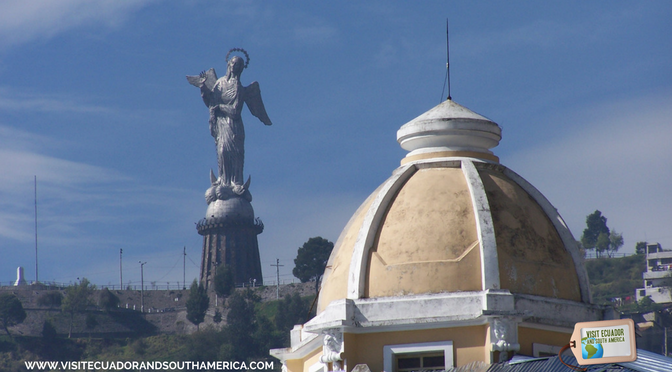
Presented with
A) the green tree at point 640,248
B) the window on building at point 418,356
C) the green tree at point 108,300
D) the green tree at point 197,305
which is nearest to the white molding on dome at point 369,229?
the window on building at point 418,356

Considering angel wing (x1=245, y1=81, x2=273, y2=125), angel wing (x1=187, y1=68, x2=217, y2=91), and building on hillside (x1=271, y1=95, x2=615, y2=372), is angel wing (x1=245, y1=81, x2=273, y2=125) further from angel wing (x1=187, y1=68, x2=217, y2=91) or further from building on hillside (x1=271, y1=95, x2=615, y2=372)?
building on hillside (x1=271, y1=95, x2=615, y2=372)

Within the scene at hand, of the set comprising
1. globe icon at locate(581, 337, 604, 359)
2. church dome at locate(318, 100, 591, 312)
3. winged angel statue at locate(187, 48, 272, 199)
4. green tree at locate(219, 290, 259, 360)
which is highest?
winged angel statue at locate(187, 48, 272, 199)

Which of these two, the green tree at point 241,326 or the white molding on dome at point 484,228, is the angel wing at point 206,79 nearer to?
the green tree at point 241,326

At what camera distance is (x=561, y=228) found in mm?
18812

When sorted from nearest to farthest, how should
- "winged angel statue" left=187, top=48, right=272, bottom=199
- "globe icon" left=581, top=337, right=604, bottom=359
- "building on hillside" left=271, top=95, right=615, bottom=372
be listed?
1. "globe icon" left=581, top=337, right=604, bottom=359
2. "building on hillside" left=271, top=95, right=615, bottom=372
3. "winged angel statue" left=187, top=48, right=272, bottom=199

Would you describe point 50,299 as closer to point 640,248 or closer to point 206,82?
point 206,82

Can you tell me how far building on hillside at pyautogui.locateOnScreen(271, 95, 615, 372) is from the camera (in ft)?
55.9

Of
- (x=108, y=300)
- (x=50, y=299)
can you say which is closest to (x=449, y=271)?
(x=108, y=300)

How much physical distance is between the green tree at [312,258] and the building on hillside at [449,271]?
368ft

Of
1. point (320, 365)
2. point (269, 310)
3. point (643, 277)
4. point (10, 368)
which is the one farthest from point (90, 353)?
point (320, 365)

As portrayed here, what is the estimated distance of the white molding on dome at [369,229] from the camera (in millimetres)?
17781

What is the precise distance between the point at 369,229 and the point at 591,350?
5155 millimetres

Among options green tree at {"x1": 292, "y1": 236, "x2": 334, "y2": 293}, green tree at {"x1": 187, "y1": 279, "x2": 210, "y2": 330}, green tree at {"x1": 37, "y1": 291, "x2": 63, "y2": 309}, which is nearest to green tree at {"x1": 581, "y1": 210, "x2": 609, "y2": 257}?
green tree at {"x1": 292, "y1": 236, "x2": 334, "y2": 293}

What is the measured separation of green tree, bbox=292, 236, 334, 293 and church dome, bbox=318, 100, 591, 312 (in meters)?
112
